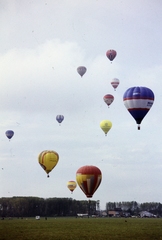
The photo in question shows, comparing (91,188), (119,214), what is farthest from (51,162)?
(119,214)

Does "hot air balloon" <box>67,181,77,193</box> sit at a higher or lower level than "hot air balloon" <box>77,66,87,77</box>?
lower

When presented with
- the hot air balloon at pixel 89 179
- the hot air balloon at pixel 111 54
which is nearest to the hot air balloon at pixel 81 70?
the hot air balloon at pixel 111 54

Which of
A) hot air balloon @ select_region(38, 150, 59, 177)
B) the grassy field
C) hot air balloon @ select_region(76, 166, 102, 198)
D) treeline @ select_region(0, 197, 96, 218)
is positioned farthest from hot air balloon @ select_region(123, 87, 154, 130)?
treeline @ select_region(0, 197, 96, 218)

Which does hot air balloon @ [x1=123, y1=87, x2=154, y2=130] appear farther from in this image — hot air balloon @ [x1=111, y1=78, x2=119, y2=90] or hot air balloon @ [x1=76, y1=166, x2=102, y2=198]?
hot air balloon @ [x1=111, y1=78, x2=119, y2=90]

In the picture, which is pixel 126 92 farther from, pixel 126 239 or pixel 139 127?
pixel 126 239

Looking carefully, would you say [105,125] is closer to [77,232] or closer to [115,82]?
[115,82]

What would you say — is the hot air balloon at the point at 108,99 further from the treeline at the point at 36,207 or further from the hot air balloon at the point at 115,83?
the treeline at the point at 36,207

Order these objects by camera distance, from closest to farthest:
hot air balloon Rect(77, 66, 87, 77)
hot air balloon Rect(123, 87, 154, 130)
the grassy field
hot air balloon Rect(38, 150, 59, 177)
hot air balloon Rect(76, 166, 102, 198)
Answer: the grassy field → hot air balloon Rect(123, 87, 154, 130) → hot air balloon Rect(76, 166, 102, 198) → hot air balloon Rect(38, 150, 59, 177) → hot air balloon Rect(77, 66, 87, 77)
